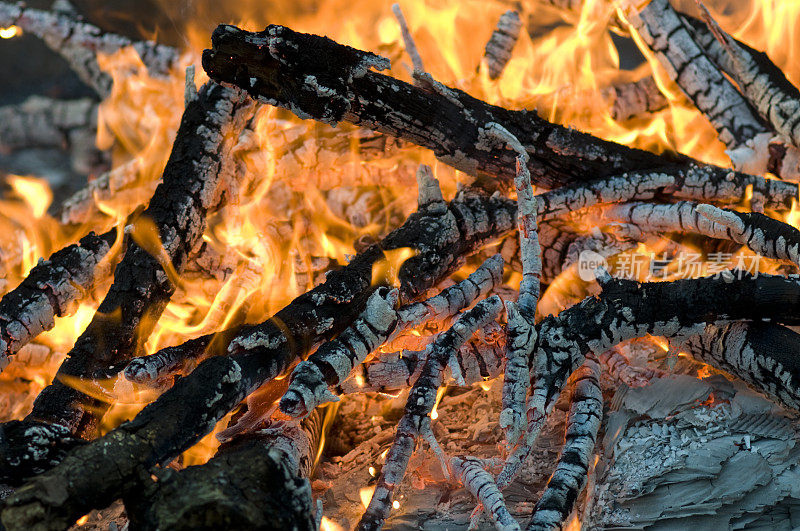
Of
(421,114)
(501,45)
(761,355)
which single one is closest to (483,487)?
(761,355)

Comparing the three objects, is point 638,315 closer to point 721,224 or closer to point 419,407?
point 721,224

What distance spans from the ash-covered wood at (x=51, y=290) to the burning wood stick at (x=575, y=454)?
89.5 inches

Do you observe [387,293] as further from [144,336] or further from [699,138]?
[699,138]

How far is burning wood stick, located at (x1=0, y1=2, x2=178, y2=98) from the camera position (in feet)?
15.0

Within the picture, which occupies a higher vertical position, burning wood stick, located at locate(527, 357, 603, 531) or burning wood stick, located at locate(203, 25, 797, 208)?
burning wood stick, located at locate(203, 25, 797, 208)

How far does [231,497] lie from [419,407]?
2.83ft

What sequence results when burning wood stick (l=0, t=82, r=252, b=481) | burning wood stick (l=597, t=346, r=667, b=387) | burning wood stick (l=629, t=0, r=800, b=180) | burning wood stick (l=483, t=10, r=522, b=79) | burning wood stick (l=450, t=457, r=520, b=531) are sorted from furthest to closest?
burning wood stick (l=483, t=10, r=522, b=79), burning wood stick (l=629, t=0, r=800, b=180), burning wood stick (l=597, t=346, r=667, b=387), burning wood stick (l=0, t=82, r=252, b=481), burning wood stick (l=450, t=457, r=520, b=531)

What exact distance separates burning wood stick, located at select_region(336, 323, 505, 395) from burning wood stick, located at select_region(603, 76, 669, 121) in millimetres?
2469

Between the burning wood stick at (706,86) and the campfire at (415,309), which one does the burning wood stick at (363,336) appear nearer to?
the campfire at (415,309)

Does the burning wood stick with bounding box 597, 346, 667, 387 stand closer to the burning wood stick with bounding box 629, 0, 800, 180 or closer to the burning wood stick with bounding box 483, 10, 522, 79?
the burning wood stick with bounding box 629, 0, 800, 180

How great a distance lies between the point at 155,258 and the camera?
2881 mm

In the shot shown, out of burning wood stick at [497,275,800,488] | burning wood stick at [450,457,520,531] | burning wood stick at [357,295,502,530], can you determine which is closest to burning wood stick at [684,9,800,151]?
burning wood stick at [497,275,800,488]

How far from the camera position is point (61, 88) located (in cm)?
586

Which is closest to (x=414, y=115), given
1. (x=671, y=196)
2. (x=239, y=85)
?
(x=239, y=85)
